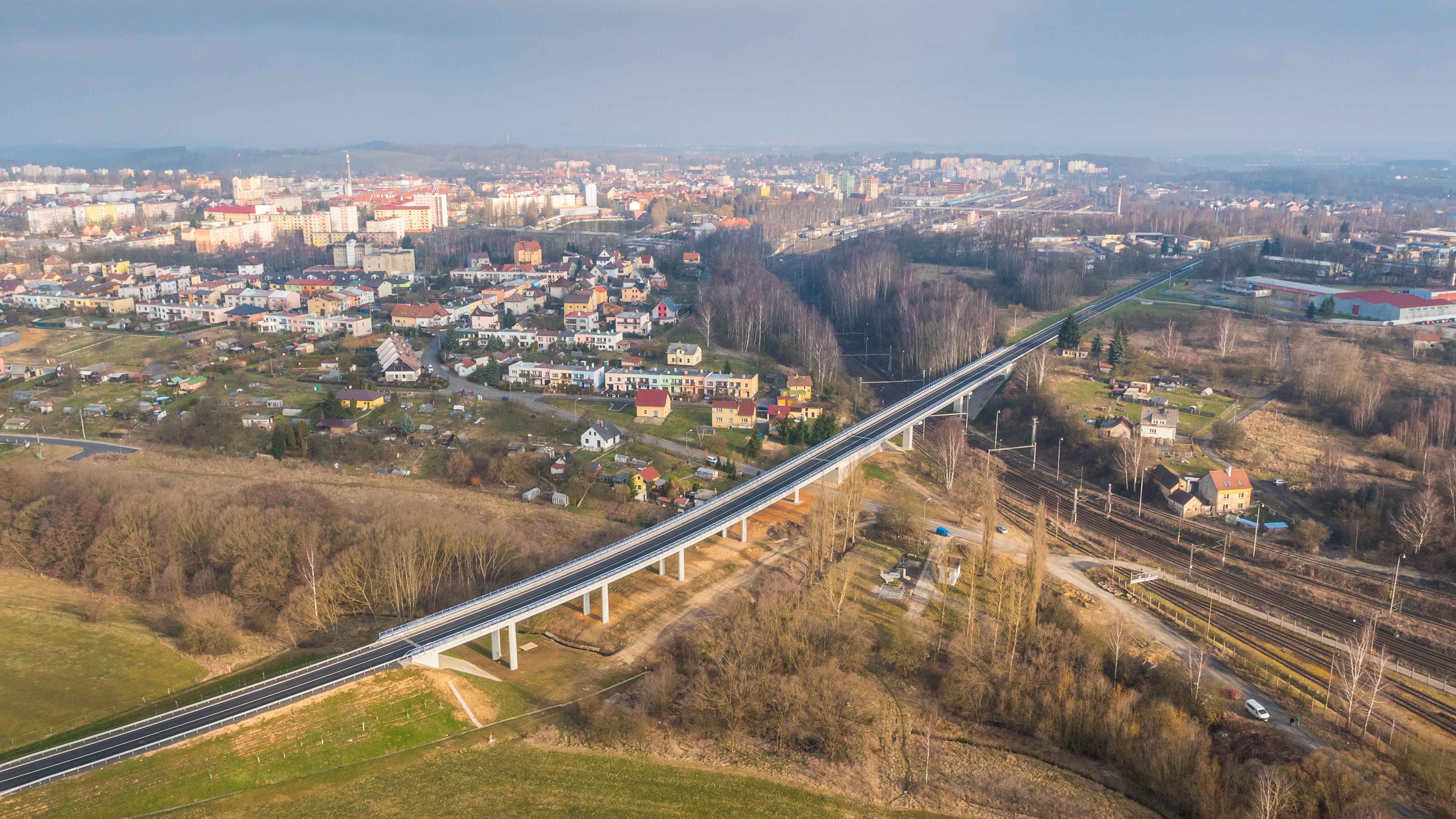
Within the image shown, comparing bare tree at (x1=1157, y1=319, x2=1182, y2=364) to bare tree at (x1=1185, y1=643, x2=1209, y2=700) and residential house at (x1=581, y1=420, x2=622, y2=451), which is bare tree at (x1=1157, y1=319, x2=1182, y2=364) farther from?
residential house at (x1=581, y1=420, x2=622, y2=451)

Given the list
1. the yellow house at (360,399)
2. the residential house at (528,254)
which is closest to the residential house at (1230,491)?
the yellow house at (360,399)

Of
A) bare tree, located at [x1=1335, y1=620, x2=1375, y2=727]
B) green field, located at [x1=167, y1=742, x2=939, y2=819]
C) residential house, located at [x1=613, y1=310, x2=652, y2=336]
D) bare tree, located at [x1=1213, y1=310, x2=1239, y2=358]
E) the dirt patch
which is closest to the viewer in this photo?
green field, located at [x1=167, y1=742, x2=939, y2=819]

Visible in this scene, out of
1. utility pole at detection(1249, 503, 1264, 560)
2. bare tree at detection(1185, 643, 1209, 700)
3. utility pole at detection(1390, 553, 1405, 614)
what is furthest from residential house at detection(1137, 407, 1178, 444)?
bare tree at detection(1185, 643, 1209, 700)

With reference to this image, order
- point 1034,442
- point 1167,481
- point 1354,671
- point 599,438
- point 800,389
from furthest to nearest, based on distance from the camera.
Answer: point 800,389 < point 1034,442 < point 599,438 < point 1167,481 < point 1354,671

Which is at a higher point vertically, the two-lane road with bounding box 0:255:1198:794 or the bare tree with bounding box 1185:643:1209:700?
the two-lane road with bounding box 0:255:1198:794

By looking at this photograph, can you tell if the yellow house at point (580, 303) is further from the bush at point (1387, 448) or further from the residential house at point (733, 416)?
the bush at point (1387, 448)

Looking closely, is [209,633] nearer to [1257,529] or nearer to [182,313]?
[1257,529]

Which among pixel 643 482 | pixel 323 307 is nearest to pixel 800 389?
pixel 643 482
